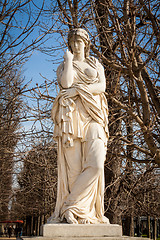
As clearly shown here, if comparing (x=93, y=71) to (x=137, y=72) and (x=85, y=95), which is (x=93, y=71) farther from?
(x=137, y=72)

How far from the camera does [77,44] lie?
502 centimetres

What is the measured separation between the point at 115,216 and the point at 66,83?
7199 millimetres

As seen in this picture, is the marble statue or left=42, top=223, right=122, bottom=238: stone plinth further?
the marble statue

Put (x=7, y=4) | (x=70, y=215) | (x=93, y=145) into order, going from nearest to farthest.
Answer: (x=70, y=215), (x=93, y=145), (x=7, y=4)

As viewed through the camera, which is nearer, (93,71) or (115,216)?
(93,71)

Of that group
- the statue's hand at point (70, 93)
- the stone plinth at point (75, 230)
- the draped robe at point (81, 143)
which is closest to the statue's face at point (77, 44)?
the draped robe at point (81, 143)

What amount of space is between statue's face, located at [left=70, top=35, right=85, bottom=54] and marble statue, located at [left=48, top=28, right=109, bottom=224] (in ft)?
0.19

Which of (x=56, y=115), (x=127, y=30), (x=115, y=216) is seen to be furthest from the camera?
(x=115, y=216)

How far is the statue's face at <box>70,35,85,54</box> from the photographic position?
5.00 m

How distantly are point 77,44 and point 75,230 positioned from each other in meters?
2.74

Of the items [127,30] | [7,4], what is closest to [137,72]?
[127,30]

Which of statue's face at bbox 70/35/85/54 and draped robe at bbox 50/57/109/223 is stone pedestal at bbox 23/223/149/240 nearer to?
draped robe at bbox 50/57/109/223

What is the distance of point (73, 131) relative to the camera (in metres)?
4.52

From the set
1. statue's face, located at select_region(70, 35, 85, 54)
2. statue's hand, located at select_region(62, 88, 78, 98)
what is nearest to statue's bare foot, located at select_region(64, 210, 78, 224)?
statue's hand, located at select_region(62, 88, 78, 98)
